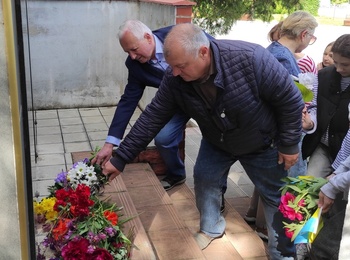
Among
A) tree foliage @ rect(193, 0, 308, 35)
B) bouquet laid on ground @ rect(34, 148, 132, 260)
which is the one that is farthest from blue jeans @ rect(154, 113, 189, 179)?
tree foliage @ rect(193, 0, 308, 35)

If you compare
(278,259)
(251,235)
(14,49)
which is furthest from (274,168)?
(14,49)

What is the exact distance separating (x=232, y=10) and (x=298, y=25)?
391 cm

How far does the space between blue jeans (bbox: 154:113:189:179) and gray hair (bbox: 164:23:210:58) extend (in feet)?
4.75

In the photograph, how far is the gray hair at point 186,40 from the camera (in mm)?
2375

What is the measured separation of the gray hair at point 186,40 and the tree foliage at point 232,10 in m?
4.91

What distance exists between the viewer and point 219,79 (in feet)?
8.20

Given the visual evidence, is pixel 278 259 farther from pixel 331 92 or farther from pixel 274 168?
pixel 331 92

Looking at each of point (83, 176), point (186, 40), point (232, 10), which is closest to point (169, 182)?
point (83, 176)

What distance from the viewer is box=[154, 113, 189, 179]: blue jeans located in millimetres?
3916

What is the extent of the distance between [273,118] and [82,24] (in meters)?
4.86

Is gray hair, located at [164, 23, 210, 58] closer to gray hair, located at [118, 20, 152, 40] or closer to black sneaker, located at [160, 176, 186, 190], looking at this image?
gray hair, located at [118, 20, 152, 40]

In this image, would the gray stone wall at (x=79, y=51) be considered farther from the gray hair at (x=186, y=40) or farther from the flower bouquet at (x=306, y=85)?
the gray hair at (x=186, y=40)

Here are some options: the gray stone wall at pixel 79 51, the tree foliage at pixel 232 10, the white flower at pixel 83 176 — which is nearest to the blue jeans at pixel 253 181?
the white flower at pixel 83 176

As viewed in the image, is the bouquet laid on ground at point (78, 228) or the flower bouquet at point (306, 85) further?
the flower bouquet at point (306, 85)
